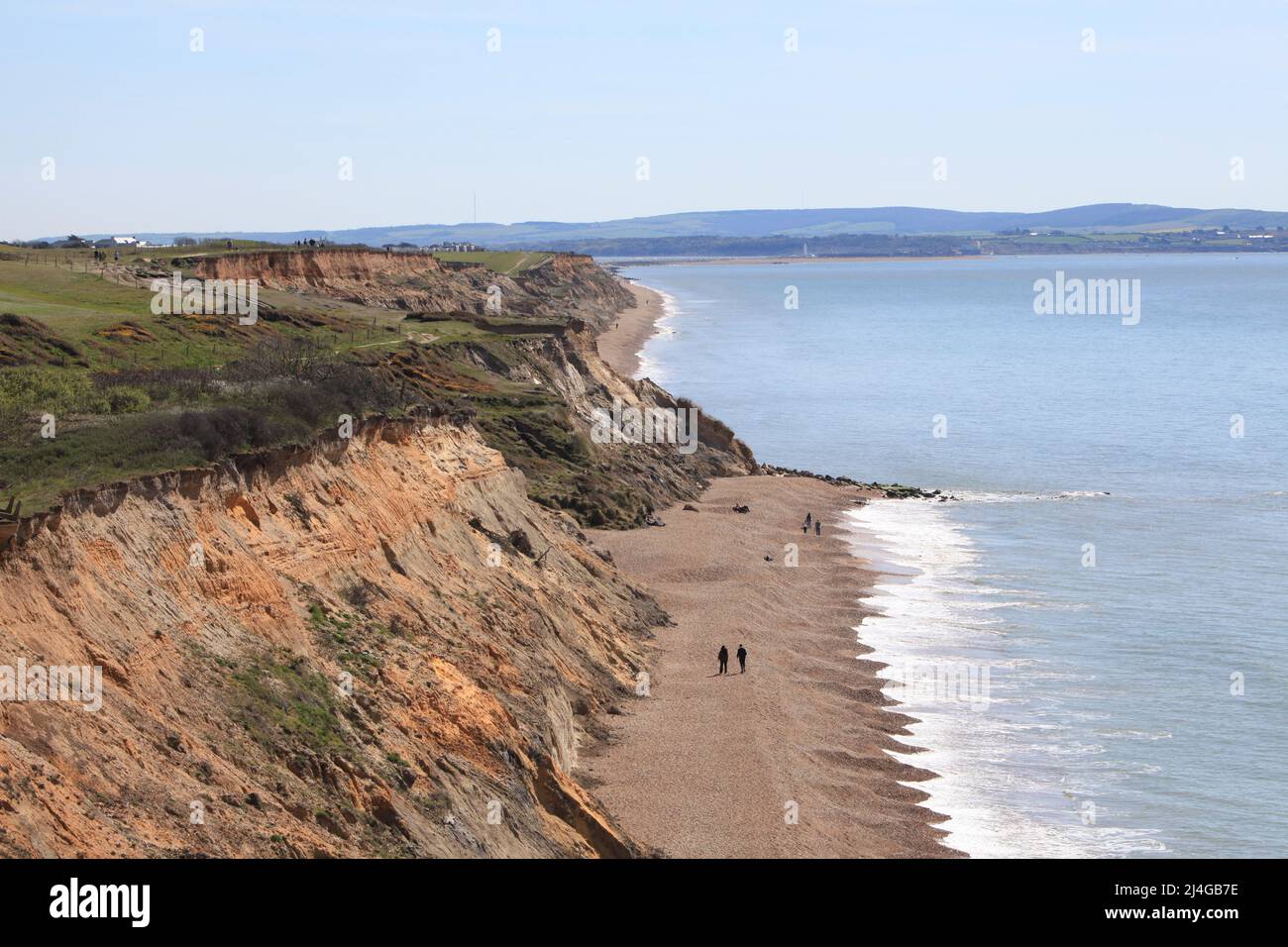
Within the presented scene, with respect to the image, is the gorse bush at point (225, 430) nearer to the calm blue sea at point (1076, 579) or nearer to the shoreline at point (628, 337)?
the calm blue sea at point (1076, 579)

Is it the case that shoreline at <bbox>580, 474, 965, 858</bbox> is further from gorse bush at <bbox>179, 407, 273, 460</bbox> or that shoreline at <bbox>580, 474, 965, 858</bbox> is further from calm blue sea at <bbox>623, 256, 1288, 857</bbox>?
gorse bush at <bbox>179, 407, 273, 460</bbox>

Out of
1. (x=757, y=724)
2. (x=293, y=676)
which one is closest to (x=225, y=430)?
(x=293, y=676)

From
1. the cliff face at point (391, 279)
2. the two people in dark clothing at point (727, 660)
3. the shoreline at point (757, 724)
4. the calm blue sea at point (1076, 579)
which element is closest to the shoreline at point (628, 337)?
the calm blue sea at point (1076, 579)

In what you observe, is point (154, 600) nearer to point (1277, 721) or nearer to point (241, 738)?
point (241, 738)

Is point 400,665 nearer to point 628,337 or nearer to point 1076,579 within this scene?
point 1076,579

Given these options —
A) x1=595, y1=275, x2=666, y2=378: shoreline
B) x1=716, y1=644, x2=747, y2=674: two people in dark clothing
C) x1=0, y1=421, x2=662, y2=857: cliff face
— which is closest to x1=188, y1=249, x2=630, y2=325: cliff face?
x1=595, y1=275, x2=666, y2=378: shoreline

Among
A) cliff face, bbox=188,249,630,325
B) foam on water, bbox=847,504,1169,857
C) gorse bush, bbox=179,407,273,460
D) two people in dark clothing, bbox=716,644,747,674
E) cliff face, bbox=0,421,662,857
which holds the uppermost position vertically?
cliff face, bbox=188,249,630,325
